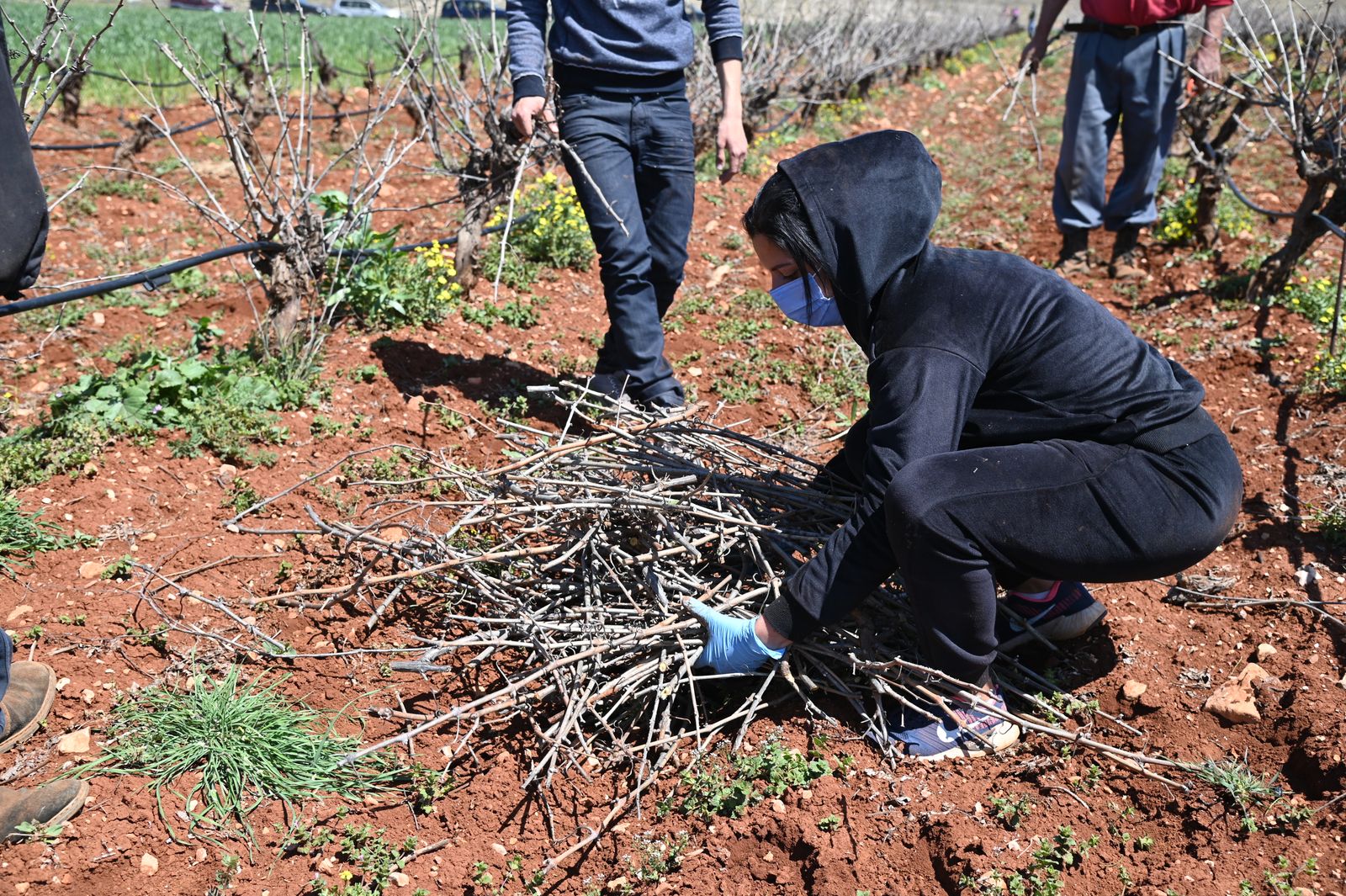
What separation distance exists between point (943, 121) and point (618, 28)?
790cm

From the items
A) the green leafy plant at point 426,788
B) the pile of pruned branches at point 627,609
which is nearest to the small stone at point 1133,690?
the pile of pruned branches at point 627,609

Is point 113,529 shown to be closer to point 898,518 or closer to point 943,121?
point 898,518

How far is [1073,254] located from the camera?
17.8 feet

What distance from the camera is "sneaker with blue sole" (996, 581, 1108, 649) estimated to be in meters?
2.53

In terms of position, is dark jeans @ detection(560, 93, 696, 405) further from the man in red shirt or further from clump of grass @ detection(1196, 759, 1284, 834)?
the man in red shirt

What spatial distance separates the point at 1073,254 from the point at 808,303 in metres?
3.74

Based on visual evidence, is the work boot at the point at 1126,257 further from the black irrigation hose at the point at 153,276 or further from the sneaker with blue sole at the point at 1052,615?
the black irrigation hose at the point at 153,276

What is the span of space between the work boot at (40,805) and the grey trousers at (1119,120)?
4857 millimetres

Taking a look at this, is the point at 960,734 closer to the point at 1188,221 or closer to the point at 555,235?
the point at 555,235

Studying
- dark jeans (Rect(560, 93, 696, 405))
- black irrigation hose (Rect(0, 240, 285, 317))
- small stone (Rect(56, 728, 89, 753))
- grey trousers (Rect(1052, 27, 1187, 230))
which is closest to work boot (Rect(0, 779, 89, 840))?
small stone (Rect(56, 728, 89, 753))

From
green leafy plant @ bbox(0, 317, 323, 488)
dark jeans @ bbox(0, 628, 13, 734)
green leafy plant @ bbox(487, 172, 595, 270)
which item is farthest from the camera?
green leafy plant @ bbox(487, 172, 595, 270)

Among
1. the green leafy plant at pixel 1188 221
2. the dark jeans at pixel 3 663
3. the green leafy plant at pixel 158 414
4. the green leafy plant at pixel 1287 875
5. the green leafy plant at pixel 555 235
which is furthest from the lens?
the green leafy plant at pixel 1188 221

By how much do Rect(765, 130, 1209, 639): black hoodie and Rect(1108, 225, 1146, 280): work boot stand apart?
138 inches

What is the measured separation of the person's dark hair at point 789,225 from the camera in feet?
6.68
